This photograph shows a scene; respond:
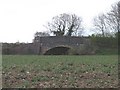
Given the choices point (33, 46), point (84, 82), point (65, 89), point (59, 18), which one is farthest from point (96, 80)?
point (59, 18)

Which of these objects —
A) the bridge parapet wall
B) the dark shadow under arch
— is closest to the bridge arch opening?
the dark shadow under arch

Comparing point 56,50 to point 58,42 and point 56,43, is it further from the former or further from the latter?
point 56,43

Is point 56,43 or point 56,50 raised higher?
point 56,43

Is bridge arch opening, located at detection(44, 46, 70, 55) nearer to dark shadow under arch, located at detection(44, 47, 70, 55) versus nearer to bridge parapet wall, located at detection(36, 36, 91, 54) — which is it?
dark shadow under arch, located at detection(44, 47, 70, 55)

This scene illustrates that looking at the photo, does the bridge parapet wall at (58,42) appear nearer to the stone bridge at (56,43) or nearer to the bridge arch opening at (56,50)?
the stone bridge at (56,43)

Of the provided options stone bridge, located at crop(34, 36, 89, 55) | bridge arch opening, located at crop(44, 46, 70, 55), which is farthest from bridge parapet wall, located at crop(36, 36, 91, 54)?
bridge arch opening, located at crop(44, 46, 70, 55)

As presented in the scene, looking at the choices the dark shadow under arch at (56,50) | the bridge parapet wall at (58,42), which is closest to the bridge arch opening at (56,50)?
the dark shadow under arch at (56,50)

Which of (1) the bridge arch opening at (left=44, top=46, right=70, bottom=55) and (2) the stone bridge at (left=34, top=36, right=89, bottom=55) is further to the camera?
(2) the stone bridge at (left=34, top=36, right=89, bottom=55)

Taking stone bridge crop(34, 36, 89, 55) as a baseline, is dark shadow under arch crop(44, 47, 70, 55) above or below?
below

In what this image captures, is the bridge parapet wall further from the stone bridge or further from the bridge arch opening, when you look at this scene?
the bridge arch opening

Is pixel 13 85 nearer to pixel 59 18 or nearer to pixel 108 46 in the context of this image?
pixel 108 46

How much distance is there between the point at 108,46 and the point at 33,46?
13636mm

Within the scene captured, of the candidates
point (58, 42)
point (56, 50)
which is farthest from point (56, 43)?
point (56, 50)

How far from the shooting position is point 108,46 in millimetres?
56531
